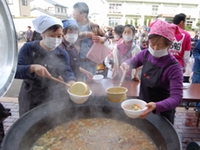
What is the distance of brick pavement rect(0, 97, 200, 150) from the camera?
3207 millimetres

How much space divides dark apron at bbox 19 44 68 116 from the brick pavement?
1.57m

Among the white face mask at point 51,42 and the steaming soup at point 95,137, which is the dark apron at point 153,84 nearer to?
→ the steaming soup at point 95,137

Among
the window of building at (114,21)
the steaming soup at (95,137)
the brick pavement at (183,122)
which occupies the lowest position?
the brick pavement at (183,122)

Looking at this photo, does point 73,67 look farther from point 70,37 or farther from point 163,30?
point 163,30

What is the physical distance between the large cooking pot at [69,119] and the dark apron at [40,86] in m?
0.29

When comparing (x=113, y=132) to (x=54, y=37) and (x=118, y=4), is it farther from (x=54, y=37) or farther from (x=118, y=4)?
(x=118, y=4)

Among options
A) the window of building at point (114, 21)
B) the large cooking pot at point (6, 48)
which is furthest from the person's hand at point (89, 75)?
the window of building at point (114, 21)

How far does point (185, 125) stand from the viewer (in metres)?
3.59

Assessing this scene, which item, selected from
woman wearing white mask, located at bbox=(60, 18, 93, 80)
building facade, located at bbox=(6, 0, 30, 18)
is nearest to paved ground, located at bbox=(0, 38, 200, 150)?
woman wearing white mask, located at bbox=(60, 18, 93, 80)

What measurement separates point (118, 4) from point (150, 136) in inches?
1593

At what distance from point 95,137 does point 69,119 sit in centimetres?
47

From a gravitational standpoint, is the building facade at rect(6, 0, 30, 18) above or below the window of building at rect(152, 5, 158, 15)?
below

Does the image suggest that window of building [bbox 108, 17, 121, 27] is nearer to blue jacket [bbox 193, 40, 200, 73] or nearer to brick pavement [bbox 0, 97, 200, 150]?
blue jacket [bbox 193, 40, 200, 73]

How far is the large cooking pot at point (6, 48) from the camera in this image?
1155 millimetres
